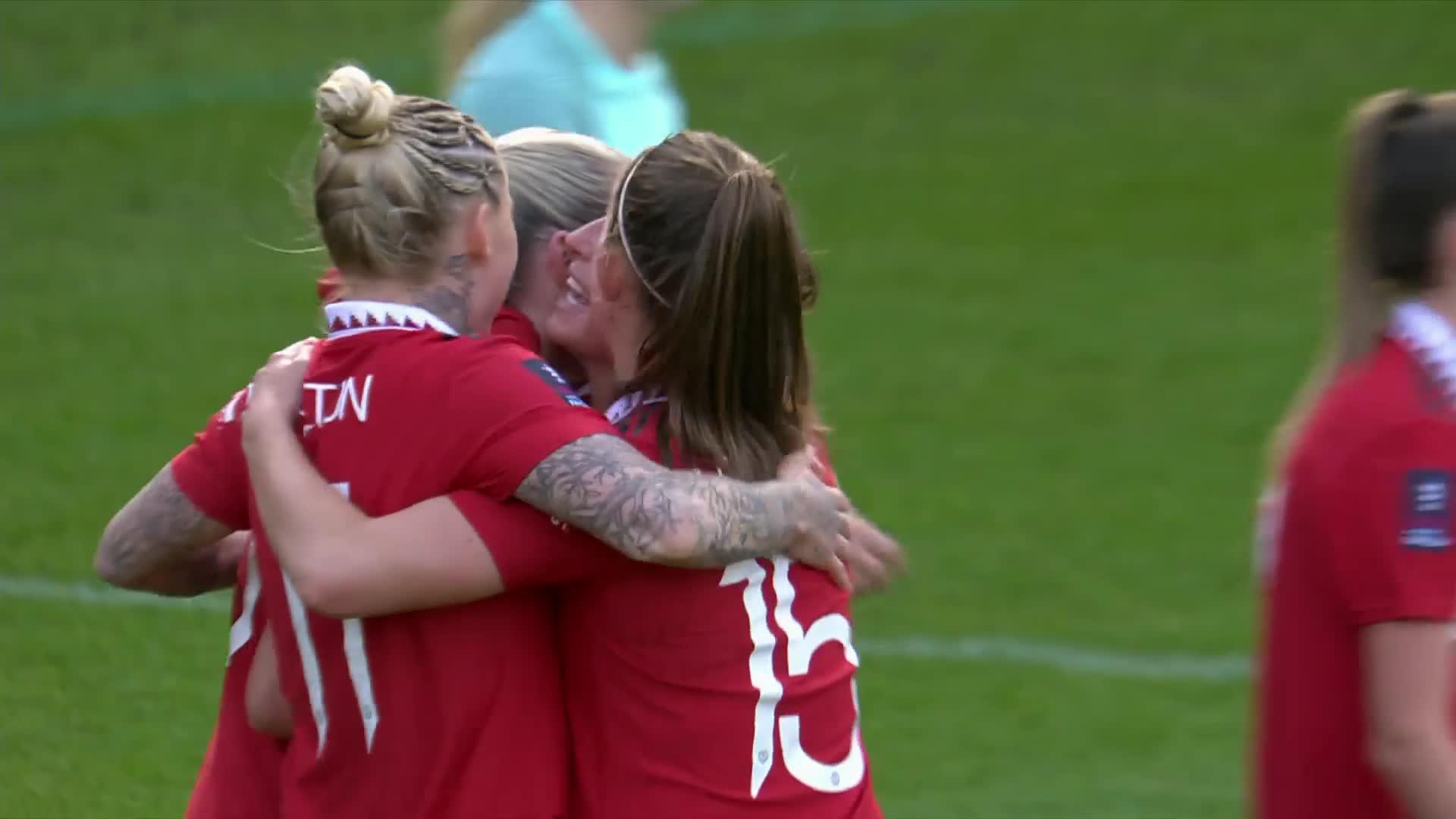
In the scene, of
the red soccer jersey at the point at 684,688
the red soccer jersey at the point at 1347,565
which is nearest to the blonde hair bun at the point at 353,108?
the red soccer jersey at the point at 684,688

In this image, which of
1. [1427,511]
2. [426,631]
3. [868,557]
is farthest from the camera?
[868,557]

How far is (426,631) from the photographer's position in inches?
98.0

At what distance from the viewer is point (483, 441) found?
95.9 inches

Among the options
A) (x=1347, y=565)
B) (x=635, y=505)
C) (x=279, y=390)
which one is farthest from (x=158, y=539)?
A: (x=1347, y=565)

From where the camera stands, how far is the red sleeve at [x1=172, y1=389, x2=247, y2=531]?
2656mm

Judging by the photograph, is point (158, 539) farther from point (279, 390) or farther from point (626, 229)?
point (626, 229)

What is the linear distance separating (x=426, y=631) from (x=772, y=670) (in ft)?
1.39

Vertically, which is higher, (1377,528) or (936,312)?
(936,312)

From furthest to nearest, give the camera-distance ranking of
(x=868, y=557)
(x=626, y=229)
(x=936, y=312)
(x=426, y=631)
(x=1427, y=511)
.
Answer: (x=936, y=312), (x=868, y=557), (x=626, y=229), (x=426, y=631), (x=1427, y=511)

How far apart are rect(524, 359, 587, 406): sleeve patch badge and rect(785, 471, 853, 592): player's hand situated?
0.94 feet

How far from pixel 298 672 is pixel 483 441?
393 millimetres

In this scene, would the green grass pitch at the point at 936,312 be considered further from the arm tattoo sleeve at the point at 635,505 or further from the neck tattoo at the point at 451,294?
the arm tattoo sleeve at the point at 635,505

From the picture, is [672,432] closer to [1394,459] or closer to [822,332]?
[1394,459]

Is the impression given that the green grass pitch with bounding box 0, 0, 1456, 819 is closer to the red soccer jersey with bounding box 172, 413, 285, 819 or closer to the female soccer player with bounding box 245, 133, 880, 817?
the red soccer jersey with bounding box 172, 413, 285, 819
